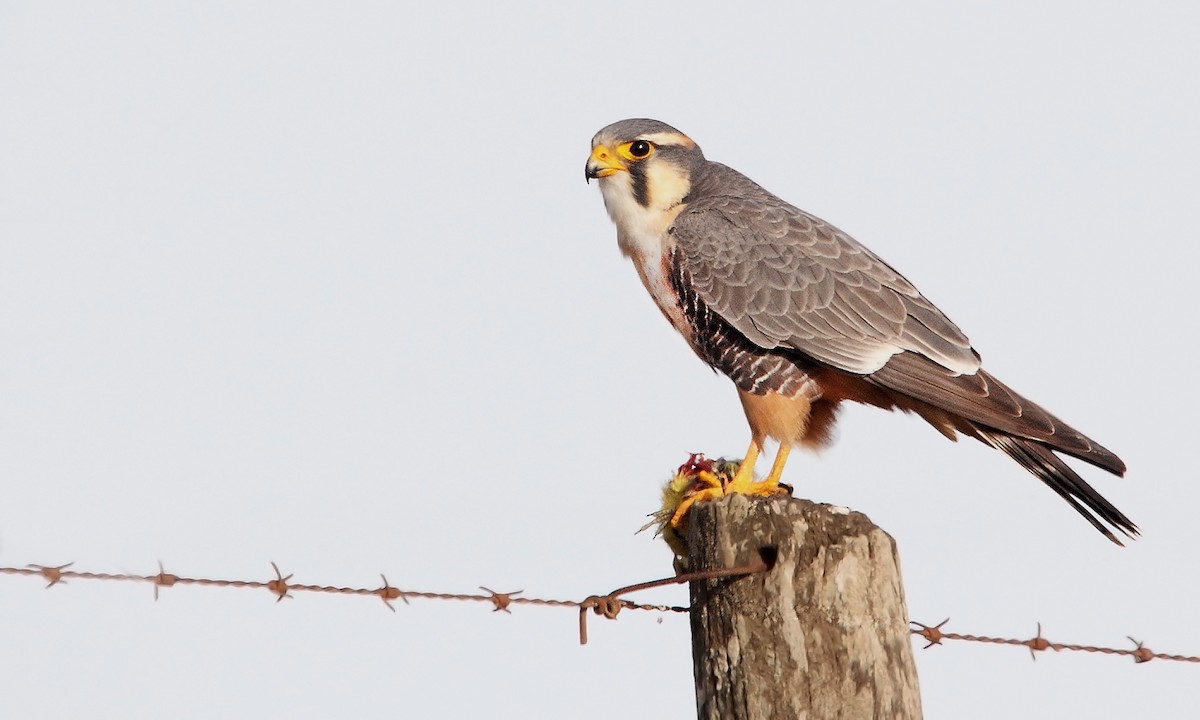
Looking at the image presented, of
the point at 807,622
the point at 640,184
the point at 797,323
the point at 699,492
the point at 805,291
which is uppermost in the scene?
the point at 640,184

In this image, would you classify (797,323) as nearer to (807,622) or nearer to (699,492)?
(699,492)

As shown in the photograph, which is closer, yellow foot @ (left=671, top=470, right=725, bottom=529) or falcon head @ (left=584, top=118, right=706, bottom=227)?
yellow foot @ (left=671, top=470, right=725, bottom=529)

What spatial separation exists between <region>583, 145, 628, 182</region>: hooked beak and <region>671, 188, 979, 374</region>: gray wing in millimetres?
309

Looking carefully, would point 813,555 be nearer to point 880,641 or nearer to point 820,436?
point 880,641

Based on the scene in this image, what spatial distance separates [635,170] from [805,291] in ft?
2.59

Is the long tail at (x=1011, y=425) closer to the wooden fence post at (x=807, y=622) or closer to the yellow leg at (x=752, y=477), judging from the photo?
the yellow leg at (x=752, y=477)

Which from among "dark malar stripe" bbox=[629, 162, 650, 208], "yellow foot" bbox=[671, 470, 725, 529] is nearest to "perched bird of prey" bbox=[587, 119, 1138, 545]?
"dark malar stripe" bbox=[629, 162, 650, 208]

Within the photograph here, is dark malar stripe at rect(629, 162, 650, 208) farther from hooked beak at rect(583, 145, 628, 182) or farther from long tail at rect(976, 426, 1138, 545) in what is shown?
long tail at rect(976, 426, 1138, 545)

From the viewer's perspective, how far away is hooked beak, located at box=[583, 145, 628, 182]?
458 centimetres

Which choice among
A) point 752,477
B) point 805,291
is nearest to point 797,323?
point 805,291

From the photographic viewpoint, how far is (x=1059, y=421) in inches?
Answer: 157

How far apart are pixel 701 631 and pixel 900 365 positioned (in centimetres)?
189

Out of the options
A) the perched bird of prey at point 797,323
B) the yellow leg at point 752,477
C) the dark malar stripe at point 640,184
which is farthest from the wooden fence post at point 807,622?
the dark malar stripe at point 640,184

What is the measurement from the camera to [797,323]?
4.22 m
